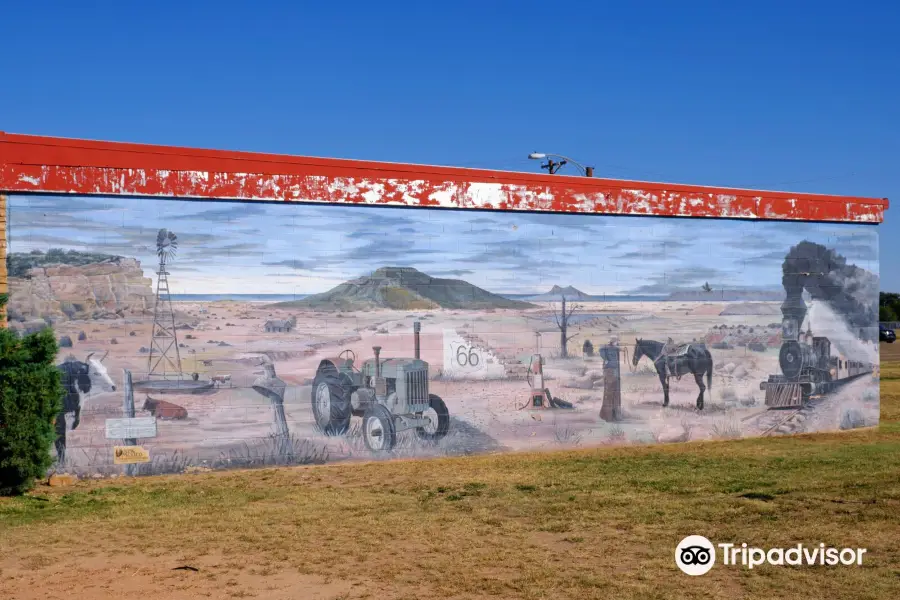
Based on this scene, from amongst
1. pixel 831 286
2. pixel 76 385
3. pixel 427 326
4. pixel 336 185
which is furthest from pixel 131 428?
pixel 831 286

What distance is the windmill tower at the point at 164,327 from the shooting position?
12.3m

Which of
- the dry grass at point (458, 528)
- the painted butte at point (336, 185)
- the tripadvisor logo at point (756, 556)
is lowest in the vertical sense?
the dry grass at point (458, 528)

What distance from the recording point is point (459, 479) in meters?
12.4

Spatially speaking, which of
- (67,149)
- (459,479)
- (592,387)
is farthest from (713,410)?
(67,149)

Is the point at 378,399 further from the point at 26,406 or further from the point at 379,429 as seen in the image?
the point at 26,406

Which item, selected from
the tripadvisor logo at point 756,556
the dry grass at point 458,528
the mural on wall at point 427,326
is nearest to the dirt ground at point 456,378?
the mural on wall at point 427,326

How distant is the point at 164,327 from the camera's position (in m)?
12.3

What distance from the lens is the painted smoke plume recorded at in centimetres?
1728

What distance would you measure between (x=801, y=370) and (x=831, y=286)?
1763mm

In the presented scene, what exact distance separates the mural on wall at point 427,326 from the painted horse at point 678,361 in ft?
0.11

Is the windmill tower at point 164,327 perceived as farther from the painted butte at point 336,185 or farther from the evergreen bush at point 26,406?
the evergreen bush at point 26,406

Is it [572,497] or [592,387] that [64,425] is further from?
[592,387]

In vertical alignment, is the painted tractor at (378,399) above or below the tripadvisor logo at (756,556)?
above

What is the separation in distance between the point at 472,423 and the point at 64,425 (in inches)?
233
